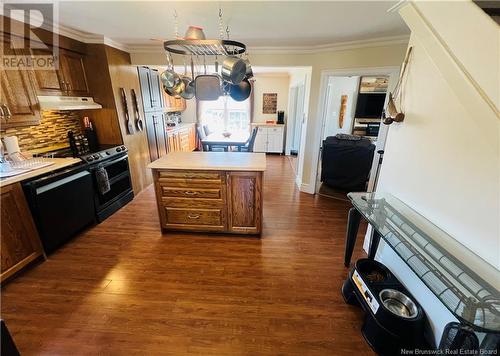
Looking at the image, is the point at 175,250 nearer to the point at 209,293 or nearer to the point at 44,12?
the point at 209,293

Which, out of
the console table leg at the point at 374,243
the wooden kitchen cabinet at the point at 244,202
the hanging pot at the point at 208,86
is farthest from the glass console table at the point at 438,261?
the hanging pot at the point at 208,86

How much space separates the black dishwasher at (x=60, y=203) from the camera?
77.6 inches

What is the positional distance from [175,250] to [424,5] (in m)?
2.87

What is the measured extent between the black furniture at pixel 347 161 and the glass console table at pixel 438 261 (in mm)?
1893

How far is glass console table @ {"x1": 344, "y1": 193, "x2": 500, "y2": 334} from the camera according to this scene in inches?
34.9

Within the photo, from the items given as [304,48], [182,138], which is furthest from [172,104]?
[304,48]

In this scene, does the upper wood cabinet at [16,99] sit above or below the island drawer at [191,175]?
above

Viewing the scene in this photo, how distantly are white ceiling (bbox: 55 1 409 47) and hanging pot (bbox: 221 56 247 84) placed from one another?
0.47 meters

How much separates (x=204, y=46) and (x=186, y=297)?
77.1 inches

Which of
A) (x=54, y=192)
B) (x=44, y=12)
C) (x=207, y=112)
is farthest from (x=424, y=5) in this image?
(x=207, y=112)

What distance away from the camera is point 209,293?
5.93ft

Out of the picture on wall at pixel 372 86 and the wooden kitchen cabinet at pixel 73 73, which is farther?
the picture on wall at pixel 372 86

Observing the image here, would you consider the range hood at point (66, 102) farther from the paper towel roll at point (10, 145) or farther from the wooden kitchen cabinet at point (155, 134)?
the wooden kitchen cabinet at point (155, 134)

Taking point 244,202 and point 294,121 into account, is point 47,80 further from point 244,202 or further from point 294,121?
point 294,121
